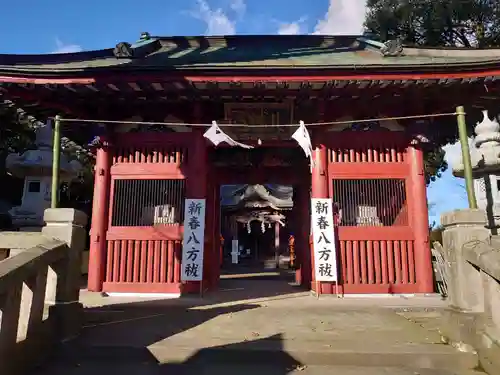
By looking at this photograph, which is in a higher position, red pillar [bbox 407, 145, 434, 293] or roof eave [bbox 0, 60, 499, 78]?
roof eave [bbox 0, 60, 499, 78]

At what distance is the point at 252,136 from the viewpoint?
941cm

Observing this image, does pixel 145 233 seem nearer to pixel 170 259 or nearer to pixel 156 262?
pixel 156 262

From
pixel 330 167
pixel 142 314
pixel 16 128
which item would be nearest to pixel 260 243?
pixel 16 128

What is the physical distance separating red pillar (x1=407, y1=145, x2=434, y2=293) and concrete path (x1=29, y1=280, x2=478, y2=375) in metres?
2.05

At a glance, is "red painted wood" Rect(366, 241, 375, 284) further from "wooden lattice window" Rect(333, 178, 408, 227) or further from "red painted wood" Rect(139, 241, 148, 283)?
"red painted wood" Rect(139, 241, 148, 283)

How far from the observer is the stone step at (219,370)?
389cm

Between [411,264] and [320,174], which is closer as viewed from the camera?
[411,264]

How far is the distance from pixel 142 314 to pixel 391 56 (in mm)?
8783

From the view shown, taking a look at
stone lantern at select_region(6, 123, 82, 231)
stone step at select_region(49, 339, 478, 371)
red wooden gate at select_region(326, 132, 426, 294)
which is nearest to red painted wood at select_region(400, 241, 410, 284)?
red wooden gate at select_region(326, 132, 426, 294)

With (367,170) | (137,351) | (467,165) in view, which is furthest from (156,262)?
(467,165)

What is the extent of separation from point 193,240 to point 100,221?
7.19ft

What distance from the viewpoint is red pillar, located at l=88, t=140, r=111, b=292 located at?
28.6ft

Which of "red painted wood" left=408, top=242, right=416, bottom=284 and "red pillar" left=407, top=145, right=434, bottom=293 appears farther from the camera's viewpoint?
"red painted wood" left=408, top=242, right=416, bottom=284

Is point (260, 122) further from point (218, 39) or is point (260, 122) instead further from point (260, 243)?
point (260, 243)
